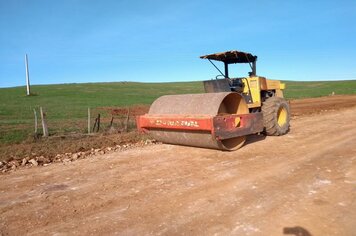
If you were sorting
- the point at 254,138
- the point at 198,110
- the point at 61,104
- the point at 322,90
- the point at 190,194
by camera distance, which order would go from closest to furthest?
Result: the point at 190,194, the point at 198,110, the point at 254,138, the point at 61,104, the point at 322,90

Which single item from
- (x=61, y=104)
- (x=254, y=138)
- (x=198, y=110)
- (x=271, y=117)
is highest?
(x=61, y=104)

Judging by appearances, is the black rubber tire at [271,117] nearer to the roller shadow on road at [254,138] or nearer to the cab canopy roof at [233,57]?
the roller shadow on road at [254,138]

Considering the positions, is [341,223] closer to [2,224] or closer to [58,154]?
[2,224]

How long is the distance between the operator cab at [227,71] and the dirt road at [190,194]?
2.09 meters

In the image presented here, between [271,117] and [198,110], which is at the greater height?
[198,110]

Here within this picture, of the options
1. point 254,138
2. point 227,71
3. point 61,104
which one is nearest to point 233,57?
point 227,71

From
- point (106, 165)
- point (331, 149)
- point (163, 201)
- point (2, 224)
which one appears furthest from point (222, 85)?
point (2, 224)

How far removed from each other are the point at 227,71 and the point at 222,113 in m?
1.79

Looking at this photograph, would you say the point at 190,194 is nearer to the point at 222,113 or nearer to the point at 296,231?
the point at 296,231

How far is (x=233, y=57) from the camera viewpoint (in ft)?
30.3

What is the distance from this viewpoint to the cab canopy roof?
8.81 metres

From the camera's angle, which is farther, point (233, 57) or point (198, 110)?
point (233, 57)

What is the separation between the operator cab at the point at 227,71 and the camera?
884cm

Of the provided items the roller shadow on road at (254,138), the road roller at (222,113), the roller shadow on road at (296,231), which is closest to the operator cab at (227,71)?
the road roller at (222,113)
